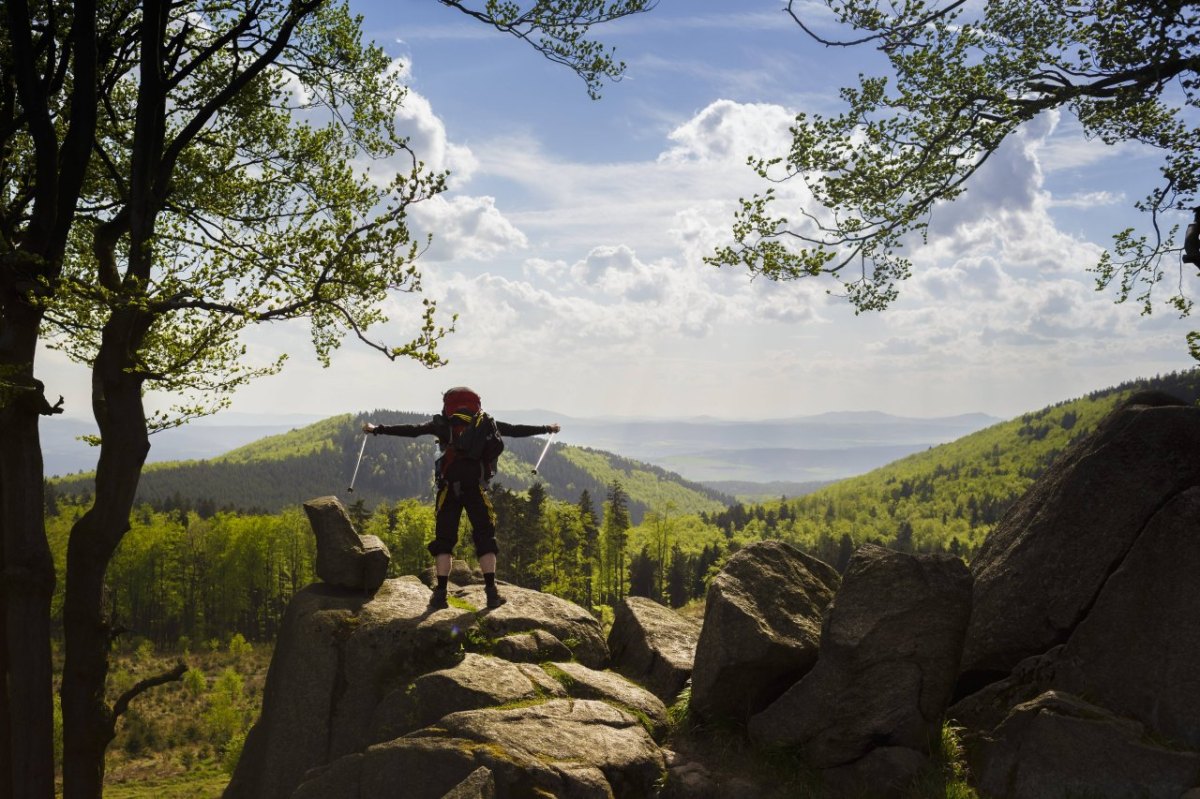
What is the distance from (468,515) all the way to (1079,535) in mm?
11553

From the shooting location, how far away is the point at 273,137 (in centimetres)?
1844

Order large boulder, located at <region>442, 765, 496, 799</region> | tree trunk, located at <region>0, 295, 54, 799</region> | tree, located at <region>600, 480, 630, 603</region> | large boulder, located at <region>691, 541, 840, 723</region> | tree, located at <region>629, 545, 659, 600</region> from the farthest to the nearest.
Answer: tree, located at <region>629, 545, 659, 600</region> < tree, located at <region>600, 480, 630, 603</region> < tree trunk, located at <region>0, 295, 54, 799</region> < large boulder, located at <region>691, 541, 840, 723</region> < large boulder, located at <region>442, 765, 496, 799</region>

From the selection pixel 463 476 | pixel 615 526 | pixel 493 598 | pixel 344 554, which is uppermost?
pixel 463 476

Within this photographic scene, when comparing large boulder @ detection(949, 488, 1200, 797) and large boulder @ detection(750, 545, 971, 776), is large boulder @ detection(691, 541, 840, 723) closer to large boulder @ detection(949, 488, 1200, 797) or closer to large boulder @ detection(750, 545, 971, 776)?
large boulder @ detection(750, 545, 971, 776)

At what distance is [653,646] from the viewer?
51.0ft

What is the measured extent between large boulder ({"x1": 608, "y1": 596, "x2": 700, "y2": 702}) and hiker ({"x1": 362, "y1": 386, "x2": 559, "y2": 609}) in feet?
10.0

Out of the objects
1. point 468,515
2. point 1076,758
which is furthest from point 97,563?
point 1076,758

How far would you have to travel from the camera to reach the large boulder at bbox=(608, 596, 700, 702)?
1474cm

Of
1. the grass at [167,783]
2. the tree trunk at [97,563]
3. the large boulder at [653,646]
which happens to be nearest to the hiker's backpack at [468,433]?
the large boulder at [653,646]

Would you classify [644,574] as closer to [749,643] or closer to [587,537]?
[587,537]

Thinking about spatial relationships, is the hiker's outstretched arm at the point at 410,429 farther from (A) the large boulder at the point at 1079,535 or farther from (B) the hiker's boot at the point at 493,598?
(A) the large boulder at the point at 1079,535

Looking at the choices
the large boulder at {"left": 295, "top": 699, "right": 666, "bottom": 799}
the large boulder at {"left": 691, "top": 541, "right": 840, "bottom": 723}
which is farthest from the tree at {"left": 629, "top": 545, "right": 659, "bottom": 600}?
the large boulder at {"left": 295, "top": 699, "right": 666, "bottom": 799}

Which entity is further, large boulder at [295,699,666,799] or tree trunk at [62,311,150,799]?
tree trunk at [62,311,150,799]

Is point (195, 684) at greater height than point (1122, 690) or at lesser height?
lesser
